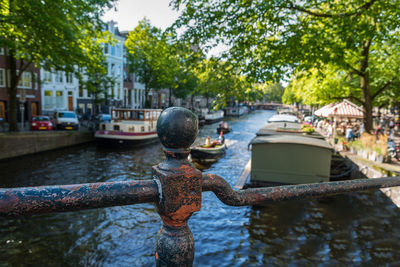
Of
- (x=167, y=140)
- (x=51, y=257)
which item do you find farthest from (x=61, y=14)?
(x=167, y=140)

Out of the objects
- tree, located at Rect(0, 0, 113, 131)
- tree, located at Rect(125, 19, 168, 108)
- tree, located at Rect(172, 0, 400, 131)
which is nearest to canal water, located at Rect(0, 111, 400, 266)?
tree, located at Rect(172, 0, 400, 131)

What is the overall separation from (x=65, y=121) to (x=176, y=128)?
2589 centimetres

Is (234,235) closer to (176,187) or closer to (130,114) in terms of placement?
(176,187)

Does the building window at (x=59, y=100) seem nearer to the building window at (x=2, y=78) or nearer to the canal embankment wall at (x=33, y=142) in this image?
the building window at (x=2, y=78)

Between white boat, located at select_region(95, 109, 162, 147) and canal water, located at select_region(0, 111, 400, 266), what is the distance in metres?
11.8

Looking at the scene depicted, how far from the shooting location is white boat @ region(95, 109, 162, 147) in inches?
839

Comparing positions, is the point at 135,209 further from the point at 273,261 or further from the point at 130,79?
the point at 130,79

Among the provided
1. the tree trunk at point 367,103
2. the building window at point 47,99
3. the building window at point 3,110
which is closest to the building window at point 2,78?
the building window at point 3,110

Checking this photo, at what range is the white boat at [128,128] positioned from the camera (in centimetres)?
2131

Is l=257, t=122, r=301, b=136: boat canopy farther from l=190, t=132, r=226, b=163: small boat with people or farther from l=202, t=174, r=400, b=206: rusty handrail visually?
l=202, t=174, r=400, b=206: rusty handrail

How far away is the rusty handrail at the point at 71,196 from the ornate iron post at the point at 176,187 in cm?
6

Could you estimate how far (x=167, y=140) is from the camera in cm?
99

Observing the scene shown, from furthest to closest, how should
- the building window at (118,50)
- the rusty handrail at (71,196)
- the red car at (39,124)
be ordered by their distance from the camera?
the building window at (118,50)
the red car at (39,124)
the rusty handrail at (71,196)

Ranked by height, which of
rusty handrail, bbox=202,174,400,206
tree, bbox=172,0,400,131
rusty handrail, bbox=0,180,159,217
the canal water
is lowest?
the canal water
